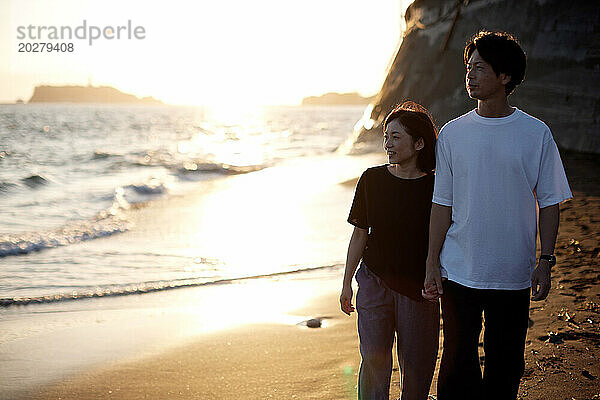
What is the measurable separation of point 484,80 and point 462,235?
2.29 feet

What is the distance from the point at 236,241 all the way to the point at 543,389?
7.49 metres

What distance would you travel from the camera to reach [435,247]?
2904 millimetres

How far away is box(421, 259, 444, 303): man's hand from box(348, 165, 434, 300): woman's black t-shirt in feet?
0.27

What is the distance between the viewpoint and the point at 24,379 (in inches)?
192

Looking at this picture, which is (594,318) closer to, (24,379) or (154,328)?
(154,328)

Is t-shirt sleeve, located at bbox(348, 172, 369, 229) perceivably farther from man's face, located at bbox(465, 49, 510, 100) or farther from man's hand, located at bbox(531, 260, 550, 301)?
man's hand, located at bbox(531, 260, 550, 301)

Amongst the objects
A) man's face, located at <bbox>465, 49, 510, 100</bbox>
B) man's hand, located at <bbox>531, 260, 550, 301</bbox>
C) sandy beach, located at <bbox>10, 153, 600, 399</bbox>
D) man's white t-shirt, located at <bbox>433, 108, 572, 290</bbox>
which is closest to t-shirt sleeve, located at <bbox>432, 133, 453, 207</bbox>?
man's white t-shirt, located at <bbox>433, 108, 572, 290</bbox>

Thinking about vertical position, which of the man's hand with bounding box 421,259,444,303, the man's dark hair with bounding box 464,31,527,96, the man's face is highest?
the man's dark hair with bounding box 464,31,527,96

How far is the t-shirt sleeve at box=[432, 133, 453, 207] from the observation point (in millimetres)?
2842

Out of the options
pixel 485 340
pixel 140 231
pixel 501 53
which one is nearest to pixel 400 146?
pixel 501 53

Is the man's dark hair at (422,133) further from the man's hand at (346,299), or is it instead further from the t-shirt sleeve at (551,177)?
the man's hand at (346,299)

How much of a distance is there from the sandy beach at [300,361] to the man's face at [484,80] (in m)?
2.01

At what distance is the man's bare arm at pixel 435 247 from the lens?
2875 millimetres

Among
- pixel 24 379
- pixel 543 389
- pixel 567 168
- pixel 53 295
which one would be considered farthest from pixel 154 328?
pixel 567 168
